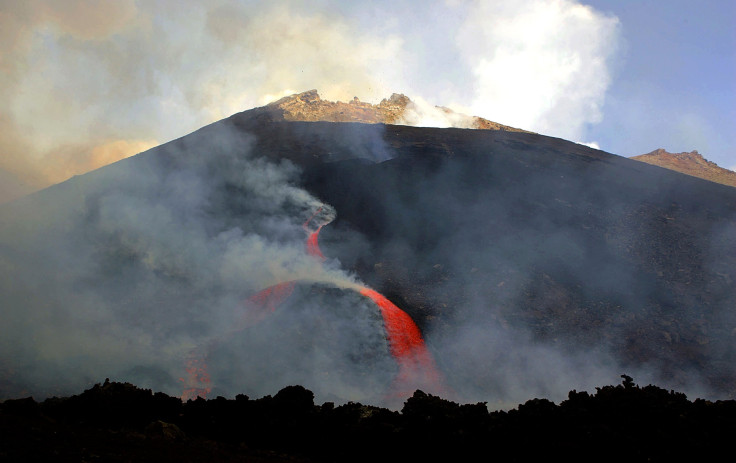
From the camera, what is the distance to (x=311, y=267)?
26.4m

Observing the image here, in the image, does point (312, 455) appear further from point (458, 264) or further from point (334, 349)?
point (458, 264)

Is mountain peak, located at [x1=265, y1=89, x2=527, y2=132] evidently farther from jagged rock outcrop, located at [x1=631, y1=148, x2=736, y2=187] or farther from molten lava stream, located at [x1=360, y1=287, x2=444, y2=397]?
jagged rock outcrop, located at [x1=631, y1=148, x2=736, y2=187]

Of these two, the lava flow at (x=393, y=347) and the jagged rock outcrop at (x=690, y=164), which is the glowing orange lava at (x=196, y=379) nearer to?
the lava flow at (x=393, y=347)

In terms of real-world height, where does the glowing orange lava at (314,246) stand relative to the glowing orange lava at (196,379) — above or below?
above

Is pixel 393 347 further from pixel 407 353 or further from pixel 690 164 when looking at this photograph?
pixel 690 164

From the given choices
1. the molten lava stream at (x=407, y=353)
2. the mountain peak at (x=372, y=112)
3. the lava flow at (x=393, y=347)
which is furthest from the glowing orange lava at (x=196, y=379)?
the mountain peak at (x=372, y=112)

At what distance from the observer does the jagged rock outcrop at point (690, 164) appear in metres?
88.9

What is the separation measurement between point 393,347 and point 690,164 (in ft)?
331

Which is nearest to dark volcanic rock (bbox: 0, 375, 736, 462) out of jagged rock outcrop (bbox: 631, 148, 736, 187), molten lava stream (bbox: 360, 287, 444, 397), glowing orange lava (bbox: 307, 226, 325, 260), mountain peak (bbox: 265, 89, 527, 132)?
molten lava stream (bbox: 360, 287, 444, 397)

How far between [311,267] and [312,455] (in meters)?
16.0

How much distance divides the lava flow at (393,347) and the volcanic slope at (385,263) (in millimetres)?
604

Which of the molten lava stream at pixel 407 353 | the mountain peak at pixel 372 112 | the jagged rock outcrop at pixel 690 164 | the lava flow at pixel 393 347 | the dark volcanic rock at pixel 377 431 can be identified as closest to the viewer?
the dark volcanic rock at pixel 377 431

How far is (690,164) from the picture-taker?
96125 mm

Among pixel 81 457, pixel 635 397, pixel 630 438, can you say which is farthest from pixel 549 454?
pixel 81 457
